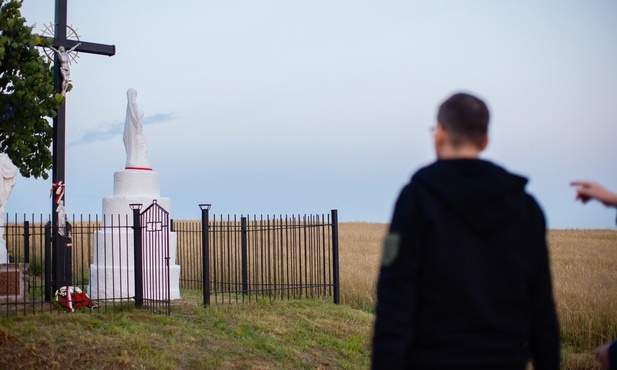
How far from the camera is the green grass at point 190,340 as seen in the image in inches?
418

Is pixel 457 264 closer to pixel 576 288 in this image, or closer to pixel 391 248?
pixel 391 248

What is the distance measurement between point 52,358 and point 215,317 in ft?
11.6

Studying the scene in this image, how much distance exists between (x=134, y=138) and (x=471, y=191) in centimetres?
1440

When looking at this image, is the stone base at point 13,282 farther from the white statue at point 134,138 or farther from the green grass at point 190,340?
the white statue at point 134,138

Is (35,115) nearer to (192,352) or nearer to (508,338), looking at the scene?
(192,352)

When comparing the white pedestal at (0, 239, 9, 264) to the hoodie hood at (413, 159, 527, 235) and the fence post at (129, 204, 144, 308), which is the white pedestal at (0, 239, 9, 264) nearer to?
the fence post at (129, 204, 144, 308)

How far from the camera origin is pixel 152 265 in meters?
14.8

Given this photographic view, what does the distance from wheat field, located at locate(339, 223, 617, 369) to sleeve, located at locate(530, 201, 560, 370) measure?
955 cm

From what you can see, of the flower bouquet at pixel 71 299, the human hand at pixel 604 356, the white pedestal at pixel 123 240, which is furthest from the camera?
the white pedestal at pixel 123 240

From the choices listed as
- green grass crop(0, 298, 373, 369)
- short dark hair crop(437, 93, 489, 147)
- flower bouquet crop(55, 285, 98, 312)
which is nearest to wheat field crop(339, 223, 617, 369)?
green grass crop(0, 298, 373, 369)

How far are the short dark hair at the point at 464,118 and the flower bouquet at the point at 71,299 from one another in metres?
11.4

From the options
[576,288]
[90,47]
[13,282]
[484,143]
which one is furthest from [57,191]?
[484,143]

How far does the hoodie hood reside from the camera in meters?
3.20

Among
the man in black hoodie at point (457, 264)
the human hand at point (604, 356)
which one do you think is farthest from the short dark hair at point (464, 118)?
the human hand at point (604, 356)
